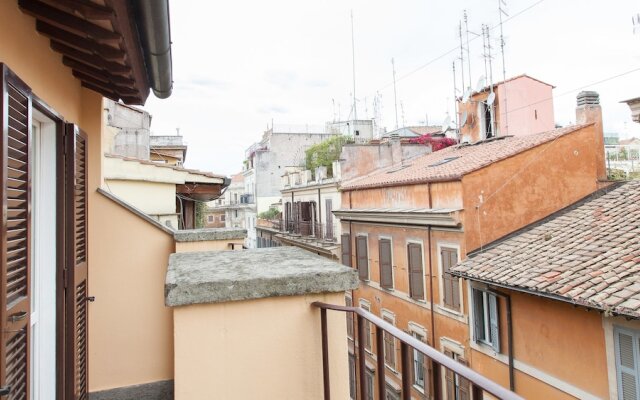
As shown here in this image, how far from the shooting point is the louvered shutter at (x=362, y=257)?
16.6m

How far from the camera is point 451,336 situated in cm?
1177

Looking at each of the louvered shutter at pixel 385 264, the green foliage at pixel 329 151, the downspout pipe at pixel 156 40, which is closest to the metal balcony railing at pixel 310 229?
the green foliage at pixel 329 151

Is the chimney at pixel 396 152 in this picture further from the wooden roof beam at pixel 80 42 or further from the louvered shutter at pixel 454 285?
the wooden roof beam at pixel 80 42

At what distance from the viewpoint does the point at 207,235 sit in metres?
5.02

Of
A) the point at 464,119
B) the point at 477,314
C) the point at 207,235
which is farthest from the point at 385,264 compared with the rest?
the point at 207,235

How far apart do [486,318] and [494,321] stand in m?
0.36

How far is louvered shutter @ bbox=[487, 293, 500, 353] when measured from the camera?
9844 mm

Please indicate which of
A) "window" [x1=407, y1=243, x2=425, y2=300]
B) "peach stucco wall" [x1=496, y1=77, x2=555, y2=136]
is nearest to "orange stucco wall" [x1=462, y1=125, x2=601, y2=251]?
"window" [x1=407, y1=243, x2=425, y2=300]

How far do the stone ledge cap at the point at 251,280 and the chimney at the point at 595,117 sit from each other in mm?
12518

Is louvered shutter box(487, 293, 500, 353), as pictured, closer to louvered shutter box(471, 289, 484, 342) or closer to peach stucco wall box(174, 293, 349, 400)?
louvered shutter box(471, 289, 484, 342)

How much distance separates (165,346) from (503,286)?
6941 millimetres

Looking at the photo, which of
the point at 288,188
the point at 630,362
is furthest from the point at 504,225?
the point at 288,188

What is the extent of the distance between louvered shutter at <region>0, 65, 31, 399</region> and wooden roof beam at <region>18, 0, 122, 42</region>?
0.45 m

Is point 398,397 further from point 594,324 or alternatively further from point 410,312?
point 594,324
